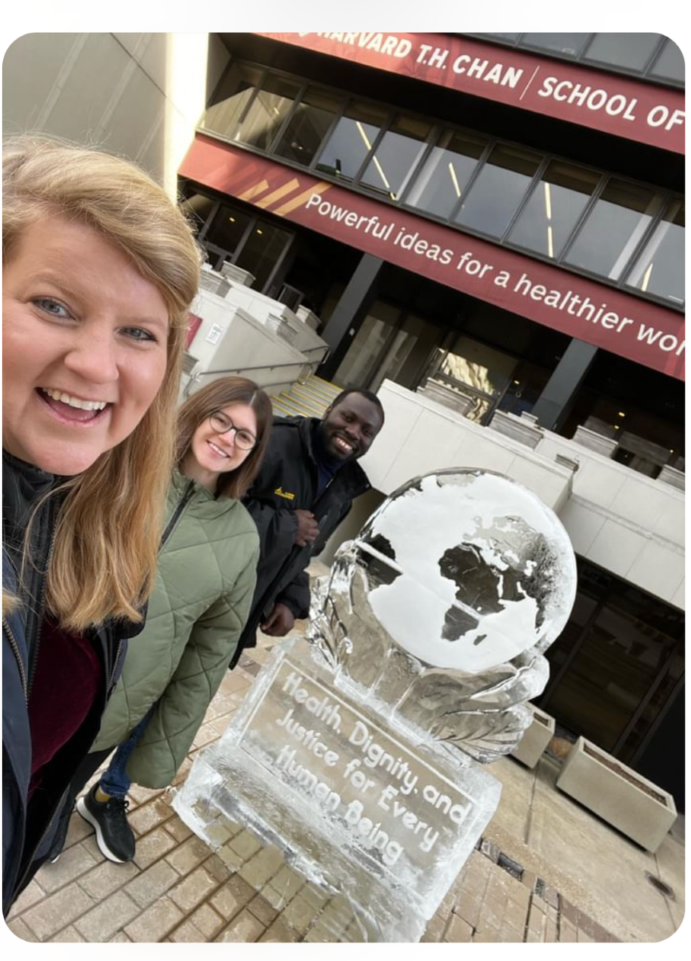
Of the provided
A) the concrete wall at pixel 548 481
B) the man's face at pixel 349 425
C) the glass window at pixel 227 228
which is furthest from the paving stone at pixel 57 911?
the glass window at pixel 227 228

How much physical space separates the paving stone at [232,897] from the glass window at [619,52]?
10.2 m

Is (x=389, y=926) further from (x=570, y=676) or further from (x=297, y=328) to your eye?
(x=297, y=328)

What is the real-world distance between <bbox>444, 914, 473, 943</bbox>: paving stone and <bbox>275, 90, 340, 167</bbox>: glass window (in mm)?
11994

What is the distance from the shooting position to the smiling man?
2.30m

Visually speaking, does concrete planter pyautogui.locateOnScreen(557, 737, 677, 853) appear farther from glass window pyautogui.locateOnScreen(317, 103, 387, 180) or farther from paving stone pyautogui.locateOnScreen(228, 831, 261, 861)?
glass window pyautogui.locateOnScreen(317, 103, 387, 180)

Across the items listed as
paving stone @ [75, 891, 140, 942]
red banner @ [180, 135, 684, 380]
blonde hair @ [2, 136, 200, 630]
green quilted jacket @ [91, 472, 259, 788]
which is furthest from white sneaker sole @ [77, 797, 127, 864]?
red banner @ [180, 135, 684, 380]

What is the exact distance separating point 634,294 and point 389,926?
943 cm

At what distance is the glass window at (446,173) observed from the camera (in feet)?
33.2

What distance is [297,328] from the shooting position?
9859mm

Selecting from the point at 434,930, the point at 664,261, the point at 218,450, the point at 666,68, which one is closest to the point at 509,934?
the point at 434,930

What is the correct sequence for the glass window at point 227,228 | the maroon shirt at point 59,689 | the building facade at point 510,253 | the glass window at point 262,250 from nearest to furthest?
the maroon shirt at point 59,689 < the building facade at point 510,253 < the glass window at point 262,250 < the glass window at point 227,228

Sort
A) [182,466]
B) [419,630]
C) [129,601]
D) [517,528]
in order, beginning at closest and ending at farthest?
[129,601] < [182,466] < [517,528] < [419,630]

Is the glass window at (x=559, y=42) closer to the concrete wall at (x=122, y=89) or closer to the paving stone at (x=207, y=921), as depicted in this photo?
the concrete wall at (x=122, y=89)

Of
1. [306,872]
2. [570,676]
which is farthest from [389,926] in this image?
[570,676]
